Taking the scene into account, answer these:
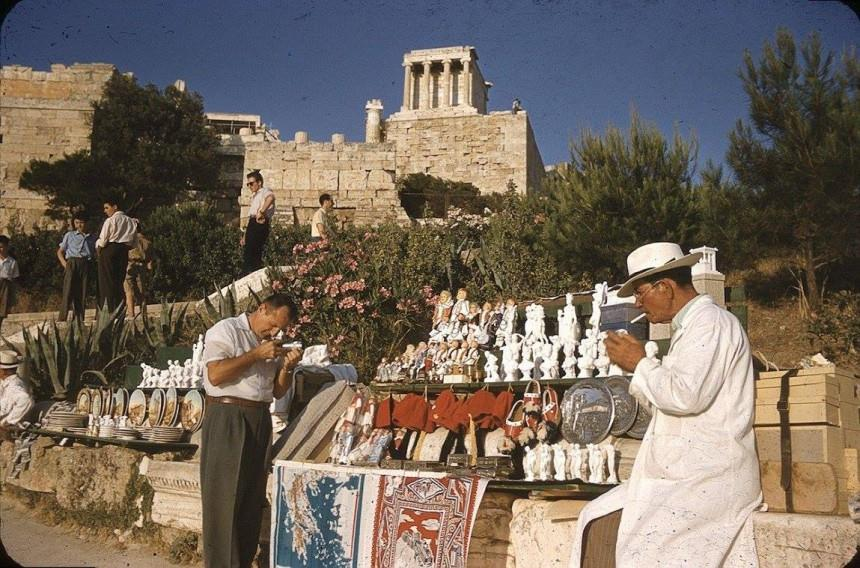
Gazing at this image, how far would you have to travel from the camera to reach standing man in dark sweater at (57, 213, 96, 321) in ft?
39.4

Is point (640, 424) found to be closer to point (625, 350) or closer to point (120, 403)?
point (625, 350)

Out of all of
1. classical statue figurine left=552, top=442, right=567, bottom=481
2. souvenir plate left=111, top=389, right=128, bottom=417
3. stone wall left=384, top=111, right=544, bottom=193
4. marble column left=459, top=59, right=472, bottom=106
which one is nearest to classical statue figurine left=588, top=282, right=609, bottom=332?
classical statue figurine left=552, top=442, right=567, bottom=481

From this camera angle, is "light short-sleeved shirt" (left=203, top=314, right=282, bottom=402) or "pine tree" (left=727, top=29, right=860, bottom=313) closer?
"light short-sleeved shirt" (left=203, top=314, right=282, bottom=402)

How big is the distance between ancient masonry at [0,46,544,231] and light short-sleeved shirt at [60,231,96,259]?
51.5 ft

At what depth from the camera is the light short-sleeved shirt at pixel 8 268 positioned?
12.1 m

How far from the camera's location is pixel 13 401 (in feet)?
27.3

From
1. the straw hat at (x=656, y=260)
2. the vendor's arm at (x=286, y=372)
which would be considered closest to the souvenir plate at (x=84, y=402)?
the vendor's arm at (x=286, y=372)

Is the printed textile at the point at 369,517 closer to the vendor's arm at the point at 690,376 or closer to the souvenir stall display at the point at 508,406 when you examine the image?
the souvenir stall display at the point at 508,406

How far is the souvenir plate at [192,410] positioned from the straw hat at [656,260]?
487cm

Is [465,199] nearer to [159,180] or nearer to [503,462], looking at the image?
[159,180]

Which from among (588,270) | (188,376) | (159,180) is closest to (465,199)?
(159,180)

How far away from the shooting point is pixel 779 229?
12.3 meters

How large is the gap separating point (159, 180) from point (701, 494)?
2847 centimetres

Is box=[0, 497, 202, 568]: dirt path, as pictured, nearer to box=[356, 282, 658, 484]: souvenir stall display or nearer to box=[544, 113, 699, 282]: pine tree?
box=[356, 282, 658, 484]: souvenir stall display
